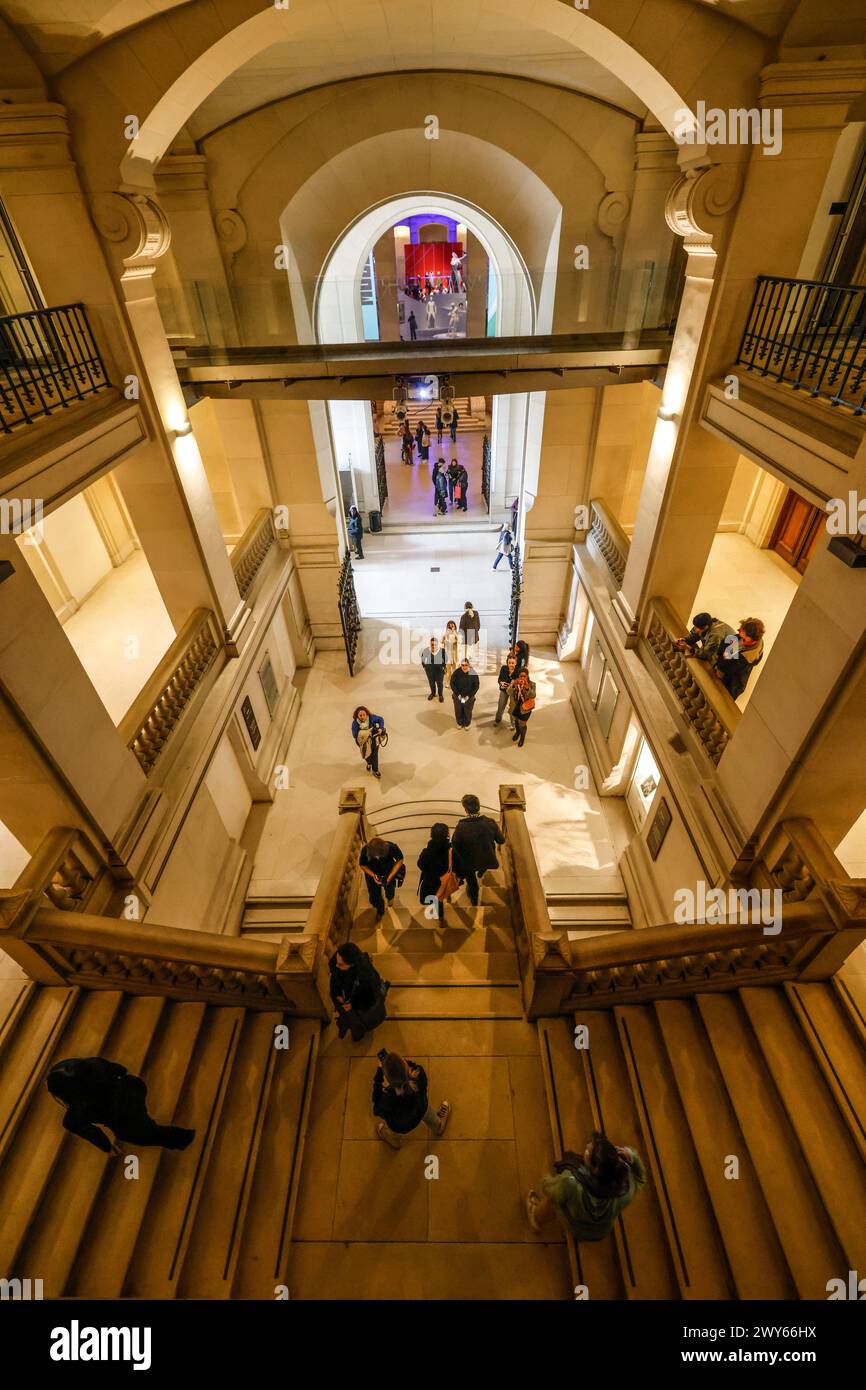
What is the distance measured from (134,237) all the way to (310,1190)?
7.94 meters

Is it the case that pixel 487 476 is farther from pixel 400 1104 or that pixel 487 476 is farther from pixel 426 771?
pixel 400 1104

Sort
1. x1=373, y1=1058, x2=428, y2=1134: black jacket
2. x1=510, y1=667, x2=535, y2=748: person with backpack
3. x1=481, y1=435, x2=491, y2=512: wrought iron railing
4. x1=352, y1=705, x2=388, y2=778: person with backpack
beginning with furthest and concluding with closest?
x1=481, y1=435, x2=491, y2=512: wrought iron railing → x1=510, y1=667, x2=535, y2=748: person with backpack → x1=352, y1=705, x2=388, y2=778: person with backpack → x1=373, y1=1058, x2=428, y2=1134: black jacket

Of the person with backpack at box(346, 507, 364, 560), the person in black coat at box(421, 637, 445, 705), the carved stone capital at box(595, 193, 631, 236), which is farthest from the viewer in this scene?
the person with backpack at box(346, 507, 364, 560)

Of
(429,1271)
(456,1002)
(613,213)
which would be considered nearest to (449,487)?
(613,213)

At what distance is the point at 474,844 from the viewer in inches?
208

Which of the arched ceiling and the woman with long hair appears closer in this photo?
the arched ceiling

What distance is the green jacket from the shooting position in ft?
10.5

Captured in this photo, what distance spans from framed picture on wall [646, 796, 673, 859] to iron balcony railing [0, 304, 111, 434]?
702cm

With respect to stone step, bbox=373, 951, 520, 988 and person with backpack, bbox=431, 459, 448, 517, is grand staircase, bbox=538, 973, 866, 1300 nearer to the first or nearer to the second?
stone step, bbox=373, 951, 520, 988

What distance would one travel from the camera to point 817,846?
425 centimetres

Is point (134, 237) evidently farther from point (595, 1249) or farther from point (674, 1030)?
point (595, 1249)

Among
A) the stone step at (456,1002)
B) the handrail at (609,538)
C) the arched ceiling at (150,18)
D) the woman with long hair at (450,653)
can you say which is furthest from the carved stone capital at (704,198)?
the stone step at (456,1002)

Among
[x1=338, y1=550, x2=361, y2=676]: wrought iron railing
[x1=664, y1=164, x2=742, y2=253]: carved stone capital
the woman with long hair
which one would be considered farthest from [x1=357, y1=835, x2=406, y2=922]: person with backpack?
[x1=664, y1=164, x2=742, y2=253]: carved stone capital
